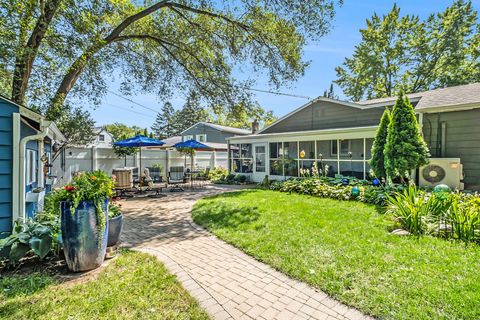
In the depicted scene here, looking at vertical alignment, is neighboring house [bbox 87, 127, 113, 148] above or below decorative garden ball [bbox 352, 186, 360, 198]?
above

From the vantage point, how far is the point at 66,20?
706cm

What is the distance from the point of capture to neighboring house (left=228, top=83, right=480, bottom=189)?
8141 mm

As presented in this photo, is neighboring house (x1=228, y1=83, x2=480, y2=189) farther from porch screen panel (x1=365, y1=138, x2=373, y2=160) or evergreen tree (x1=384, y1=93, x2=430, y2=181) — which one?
evergreen tree (x1=384, y1=93, x2=430, y2=181)

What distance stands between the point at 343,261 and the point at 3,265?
484cm

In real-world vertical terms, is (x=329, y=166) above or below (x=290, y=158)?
below

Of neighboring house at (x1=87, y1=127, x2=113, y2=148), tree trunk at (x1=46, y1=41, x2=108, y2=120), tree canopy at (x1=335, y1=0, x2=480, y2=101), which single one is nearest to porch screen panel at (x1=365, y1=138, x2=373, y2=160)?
tree trunk at (x1=46, y1=41, x2=108, y2=120)

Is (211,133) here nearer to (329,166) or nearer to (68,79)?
(329,166)

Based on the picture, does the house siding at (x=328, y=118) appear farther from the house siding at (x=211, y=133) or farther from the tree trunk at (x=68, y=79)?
the house siding at (x=211, y=133)

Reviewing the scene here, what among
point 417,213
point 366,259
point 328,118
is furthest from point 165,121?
point 366,259

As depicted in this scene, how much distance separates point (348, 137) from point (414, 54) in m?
18.1

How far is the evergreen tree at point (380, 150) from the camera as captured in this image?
8.43 metres

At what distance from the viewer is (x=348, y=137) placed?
1016 centimetres

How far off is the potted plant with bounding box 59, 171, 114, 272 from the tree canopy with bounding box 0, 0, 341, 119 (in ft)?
16.8

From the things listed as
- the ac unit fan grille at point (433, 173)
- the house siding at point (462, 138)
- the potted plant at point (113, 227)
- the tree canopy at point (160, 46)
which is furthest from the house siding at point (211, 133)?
the potted plant at point (113, 227)
